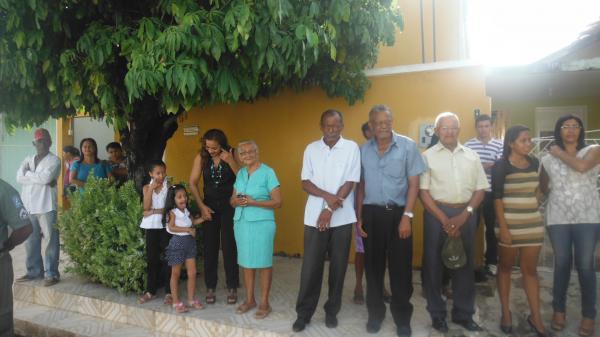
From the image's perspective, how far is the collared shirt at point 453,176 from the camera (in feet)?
11.6

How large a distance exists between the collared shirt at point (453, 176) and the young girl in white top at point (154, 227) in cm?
249

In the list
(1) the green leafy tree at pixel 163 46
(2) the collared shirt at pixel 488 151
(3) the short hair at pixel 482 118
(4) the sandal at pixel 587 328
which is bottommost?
(4) the sandal at pixel 587 328

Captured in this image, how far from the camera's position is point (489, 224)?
15.2 ft

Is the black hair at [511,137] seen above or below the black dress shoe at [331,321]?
above

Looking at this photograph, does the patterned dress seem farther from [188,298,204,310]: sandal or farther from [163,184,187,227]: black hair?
[163,184,187,227]: black hair

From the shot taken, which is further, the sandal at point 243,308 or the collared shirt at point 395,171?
the sandal at point 243,308

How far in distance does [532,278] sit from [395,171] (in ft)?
4.66

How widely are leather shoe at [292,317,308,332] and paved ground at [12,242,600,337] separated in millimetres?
47

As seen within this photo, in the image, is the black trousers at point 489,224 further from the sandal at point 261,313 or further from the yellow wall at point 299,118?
the sandal at point 261,313

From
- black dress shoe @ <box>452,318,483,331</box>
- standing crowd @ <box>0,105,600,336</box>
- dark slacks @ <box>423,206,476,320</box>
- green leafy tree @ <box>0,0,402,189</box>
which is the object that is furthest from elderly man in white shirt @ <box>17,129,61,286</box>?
black dress shoe @ <box>452,318,483,331</box>

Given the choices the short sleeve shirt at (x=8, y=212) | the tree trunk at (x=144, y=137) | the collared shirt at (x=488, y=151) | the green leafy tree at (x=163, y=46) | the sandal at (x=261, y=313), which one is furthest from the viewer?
the tree trunk at (x=144, y=137)

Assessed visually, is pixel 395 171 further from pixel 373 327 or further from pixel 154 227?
pixel 154 227

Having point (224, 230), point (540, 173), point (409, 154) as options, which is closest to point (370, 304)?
point (409, 154)

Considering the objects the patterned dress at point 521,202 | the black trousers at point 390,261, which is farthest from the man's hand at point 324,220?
the patterned dress at point 521,202
